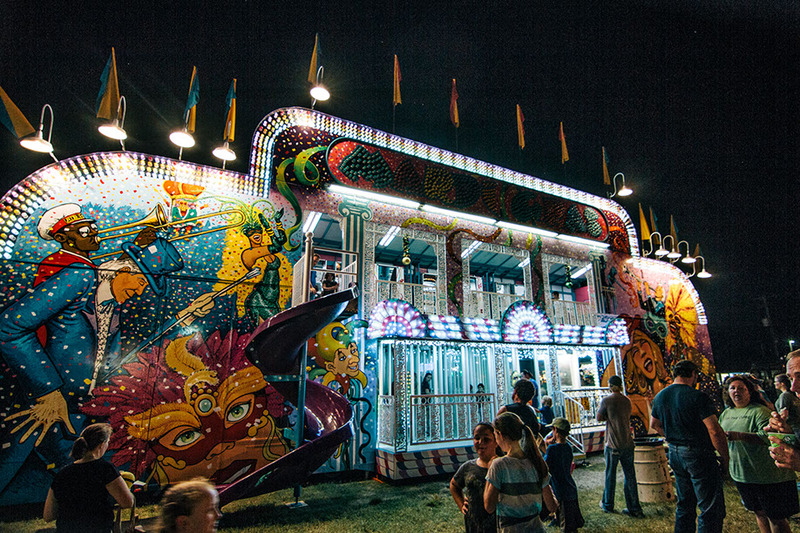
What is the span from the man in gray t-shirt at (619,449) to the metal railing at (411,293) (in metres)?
5.22

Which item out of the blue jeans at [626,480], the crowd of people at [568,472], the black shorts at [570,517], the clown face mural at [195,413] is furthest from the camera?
the clown face mural at [195,413]

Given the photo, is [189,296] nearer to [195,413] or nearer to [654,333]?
[195,413]

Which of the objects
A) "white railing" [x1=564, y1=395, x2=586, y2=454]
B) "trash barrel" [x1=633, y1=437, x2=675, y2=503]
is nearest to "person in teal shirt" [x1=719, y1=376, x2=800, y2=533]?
"trash barrel" [x1=633, y1=437, x2=675, y2=503]

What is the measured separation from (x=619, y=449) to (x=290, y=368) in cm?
519

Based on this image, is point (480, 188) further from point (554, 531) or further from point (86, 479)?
point (86, 479)

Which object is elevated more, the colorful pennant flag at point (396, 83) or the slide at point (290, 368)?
the colorful pennant flag at point (396, 83)

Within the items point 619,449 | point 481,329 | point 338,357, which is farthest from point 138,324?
point 619,449

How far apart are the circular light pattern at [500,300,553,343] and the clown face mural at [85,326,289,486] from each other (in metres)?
5.94

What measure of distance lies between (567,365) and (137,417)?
1551 centimetres

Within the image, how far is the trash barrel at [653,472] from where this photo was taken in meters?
6.50

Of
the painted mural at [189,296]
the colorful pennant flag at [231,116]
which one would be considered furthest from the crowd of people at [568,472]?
the colorful pennant flag at [231,116]

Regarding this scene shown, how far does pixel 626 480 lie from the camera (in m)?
6.11

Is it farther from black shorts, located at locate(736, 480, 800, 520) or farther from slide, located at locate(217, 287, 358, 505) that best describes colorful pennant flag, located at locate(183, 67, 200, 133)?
black shorts, located at locate(736, 480, 800, 520)

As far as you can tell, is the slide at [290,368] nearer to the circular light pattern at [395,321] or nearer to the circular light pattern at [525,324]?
the circular light pattern at [395,321]
